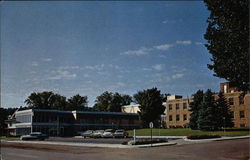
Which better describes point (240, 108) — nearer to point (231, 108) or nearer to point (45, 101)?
point (231, 108)

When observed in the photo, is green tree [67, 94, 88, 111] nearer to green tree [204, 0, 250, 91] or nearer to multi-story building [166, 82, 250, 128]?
multi-story building [166, 82, 250, 128]

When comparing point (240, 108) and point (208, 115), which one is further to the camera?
point (240, 108)

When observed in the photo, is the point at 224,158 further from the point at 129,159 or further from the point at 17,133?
the point at 17,133

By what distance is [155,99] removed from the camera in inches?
2709

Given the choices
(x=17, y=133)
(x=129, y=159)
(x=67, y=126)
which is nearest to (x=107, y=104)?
(x=67, y=126)

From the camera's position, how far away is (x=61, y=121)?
7838cm

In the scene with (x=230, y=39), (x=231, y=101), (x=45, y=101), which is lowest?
(x=231, y=101)

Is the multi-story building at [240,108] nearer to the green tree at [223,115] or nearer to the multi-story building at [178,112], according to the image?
the multi-story building at [178,112]

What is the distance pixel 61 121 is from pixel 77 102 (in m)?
37.8

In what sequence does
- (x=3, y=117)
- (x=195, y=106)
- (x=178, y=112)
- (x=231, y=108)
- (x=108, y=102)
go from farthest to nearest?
1. (x=108, y=102)
2. (x=178, y=112)
3. (x=231, y=108)
4. (x=3, y=117)
5. (x=195, y=106)

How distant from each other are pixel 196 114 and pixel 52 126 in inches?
1447

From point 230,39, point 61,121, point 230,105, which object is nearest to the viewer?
point 230,39

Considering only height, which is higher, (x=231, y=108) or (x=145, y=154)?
(x=231, y=108)

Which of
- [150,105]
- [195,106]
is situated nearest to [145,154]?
[195,106]
